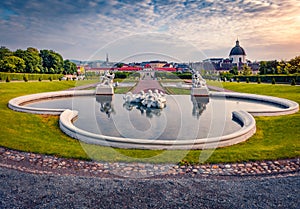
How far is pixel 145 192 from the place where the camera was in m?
4.87

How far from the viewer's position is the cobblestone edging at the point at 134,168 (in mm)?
6035

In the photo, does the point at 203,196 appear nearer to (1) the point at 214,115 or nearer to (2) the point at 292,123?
(2) the point at 292,123

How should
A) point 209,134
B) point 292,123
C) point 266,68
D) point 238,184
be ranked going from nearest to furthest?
point 238,184 < point 209,134 < point 292,123 < point 266,68

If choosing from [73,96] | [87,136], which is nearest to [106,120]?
[87,136]

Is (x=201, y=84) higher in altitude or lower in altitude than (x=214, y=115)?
higher

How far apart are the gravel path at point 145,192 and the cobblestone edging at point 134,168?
42 cm

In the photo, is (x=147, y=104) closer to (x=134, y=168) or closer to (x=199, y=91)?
(x=199, y=91)

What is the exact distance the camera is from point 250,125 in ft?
31.8

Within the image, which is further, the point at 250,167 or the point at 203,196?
the point at 250,167

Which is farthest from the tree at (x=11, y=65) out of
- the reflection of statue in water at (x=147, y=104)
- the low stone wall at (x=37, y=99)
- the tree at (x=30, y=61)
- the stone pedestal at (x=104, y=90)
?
Result: the reflection of statue in water at (x=147, y=104)

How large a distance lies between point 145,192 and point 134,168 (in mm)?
1465

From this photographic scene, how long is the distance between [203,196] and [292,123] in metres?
7.79

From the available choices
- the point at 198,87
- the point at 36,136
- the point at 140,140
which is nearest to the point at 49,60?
the point at 198,87

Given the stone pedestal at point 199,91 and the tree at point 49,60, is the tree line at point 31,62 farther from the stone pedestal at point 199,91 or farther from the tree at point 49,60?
the stone pedestal at point 199,91
